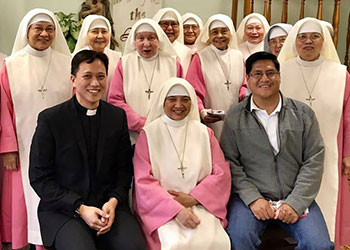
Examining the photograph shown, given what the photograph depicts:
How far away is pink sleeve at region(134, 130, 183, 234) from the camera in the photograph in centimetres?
264

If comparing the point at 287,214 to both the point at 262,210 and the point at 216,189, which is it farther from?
the point at 216,189

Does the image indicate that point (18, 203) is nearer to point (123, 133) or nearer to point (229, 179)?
point (123, 133)

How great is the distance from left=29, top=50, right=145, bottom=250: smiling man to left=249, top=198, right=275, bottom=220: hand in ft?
2.24

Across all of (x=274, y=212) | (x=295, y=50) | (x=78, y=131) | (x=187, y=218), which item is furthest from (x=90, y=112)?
(x=295, y=50)

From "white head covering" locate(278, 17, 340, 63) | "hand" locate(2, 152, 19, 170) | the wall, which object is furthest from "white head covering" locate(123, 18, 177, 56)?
the wall

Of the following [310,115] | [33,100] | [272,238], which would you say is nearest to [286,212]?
[272,238]

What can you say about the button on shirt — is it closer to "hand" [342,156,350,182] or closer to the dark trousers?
"hand" [342,156,350,182]

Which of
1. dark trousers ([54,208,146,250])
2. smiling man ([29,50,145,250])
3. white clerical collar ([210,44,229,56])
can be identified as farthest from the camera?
white clerical collar ([210,44,229,56])

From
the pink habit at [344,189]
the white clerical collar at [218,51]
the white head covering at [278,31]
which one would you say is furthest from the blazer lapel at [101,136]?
the white head covering at [278,31]

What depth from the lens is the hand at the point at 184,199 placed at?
272cm

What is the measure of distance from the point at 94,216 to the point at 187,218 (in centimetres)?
52

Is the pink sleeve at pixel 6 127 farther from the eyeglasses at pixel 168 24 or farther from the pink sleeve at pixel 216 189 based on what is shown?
the eyeglasses at pixel 168 24

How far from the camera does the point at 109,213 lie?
2.54 metres

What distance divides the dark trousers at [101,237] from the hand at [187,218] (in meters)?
0.24
